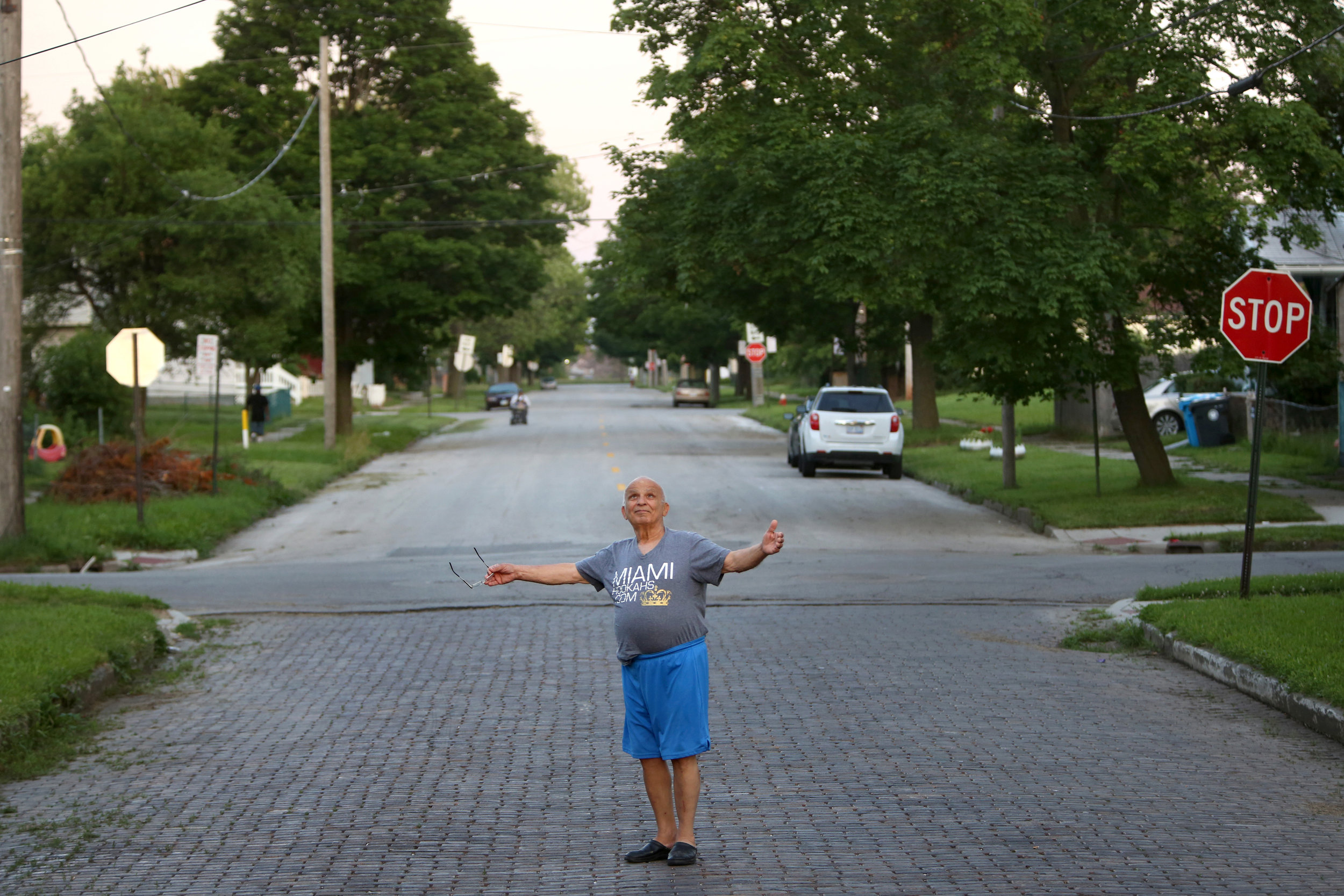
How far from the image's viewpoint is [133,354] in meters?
19.9

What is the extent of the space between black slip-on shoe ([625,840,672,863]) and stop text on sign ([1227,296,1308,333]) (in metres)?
9.37

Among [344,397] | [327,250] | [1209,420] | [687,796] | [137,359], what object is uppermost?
[327,250]

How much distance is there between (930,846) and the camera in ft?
19.6

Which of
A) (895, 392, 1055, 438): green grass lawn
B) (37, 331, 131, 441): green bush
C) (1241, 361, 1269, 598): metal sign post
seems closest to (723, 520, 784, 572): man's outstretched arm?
(1241, 361, 1269, 598): metal sign post

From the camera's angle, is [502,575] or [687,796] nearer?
[687,796]

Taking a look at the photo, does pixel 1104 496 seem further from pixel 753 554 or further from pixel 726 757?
pixel 753 554

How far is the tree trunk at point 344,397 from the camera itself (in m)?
40.2

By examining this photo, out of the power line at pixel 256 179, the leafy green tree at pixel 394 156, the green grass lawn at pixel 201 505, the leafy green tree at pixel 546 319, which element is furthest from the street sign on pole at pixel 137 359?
the leafy green tree at pixel 546 319

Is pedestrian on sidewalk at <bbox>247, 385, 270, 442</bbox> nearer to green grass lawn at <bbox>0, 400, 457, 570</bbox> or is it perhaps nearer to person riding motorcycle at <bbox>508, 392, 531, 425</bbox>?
green grass lawn at <bbox>0, 400, 457, 570</bbox>

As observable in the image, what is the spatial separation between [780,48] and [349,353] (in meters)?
21.7

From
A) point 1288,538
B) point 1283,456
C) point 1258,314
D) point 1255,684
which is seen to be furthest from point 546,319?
point 1255,684

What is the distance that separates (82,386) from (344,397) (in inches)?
412

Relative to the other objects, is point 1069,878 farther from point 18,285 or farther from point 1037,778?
point 18,285

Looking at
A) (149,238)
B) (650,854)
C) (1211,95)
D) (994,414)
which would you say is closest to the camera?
(650,854)
